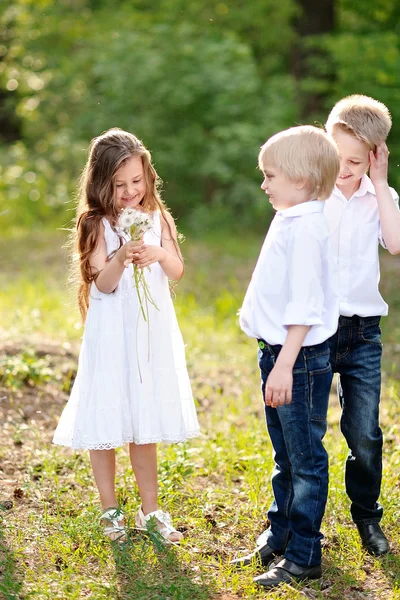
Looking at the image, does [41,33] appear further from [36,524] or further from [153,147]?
[36,524]

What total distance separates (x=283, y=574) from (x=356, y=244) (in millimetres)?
Answer: 1268

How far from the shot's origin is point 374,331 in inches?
129

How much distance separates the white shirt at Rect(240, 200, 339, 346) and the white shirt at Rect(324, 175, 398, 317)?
0.20 metres

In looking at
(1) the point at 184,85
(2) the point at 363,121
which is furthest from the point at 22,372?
(1) the point at 184,85

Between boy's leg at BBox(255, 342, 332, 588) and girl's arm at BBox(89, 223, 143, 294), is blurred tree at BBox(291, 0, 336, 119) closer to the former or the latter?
girl's arm at BBox(89, 223, 143, 294)

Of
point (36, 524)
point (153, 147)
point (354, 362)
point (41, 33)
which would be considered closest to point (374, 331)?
point (354, 362)

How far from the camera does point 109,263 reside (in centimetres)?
330

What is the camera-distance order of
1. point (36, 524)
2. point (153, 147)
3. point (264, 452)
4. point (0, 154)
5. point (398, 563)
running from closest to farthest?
point (398, 563)
point (36, 524)
point (264, 452)
point (153, 147)
point (0, 154)

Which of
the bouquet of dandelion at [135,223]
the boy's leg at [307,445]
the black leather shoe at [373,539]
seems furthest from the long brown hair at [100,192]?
the black leather shoe at [373,539]

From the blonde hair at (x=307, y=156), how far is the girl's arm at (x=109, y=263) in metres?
0.62

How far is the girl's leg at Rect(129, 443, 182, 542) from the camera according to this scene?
11.5 feet

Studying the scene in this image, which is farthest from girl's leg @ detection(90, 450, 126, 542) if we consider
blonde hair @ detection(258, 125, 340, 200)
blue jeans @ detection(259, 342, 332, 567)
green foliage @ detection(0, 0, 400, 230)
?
green foliage @ detection(0, 0, 400, 230)

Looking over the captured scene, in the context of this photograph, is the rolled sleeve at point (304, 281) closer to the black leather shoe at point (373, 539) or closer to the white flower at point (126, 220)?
the white flower at point (126, 220)

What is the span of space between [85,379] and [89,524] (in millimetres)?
625
